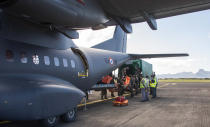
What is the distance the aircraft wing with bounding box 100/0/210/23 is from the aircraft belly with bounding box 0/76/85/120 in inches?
117

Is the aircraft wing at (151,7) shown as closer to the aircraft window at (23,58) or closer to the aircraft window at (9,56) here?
the aircraft window at (23,58)

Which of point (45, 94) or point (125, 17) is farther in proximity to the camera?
point (125, 17)

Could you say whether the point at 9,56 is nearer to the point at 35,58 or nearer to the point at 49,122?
the point at 35,58

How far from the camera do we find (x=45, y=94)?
5.37 m

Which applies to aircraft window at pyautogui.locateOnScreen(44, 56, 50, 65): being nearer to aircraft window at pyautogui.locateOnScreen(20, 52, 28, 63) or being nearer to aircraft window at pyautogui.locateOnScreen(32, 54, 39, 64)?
aircraft window at pyautogui.locateOnScreen(32, 54, 39, 64)

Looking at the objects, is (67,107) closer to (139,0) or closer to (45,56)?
(45,56)

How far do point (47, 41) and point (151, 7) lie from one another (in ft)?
12.4

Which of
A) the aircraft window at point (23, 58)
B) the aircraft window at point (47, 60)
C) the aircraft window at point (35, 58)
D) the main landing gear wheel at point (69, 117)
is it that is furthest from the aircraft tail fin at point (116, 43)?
the aircraft window at point (23, 58)

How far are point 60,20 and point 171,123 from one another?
5023mm

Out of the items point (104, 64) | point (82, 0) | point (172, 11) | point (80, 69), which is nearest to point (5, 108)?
point (82, 0)

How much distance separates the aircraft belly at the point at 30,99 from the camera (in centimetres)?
481

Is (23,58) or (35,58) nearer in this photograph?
(23,58)

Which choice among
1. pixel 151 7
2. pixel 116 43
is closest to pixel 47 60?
pixel 151 7

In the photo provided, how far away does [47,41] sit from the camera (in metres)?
6.97
